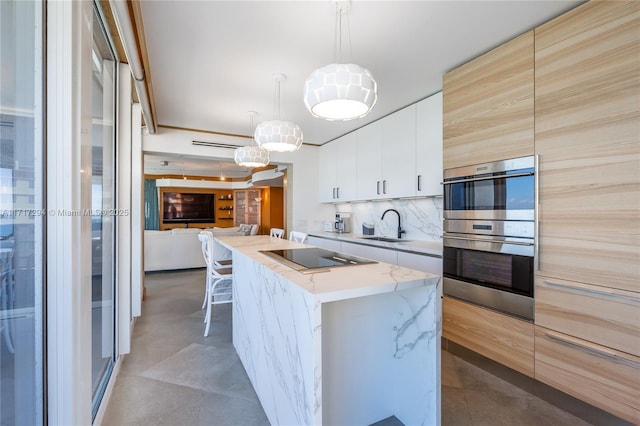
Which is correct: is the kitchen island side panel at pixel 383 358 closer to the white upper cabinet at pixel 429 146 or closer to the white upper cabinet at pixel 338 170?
the white upper cabinet at pixel 429 146

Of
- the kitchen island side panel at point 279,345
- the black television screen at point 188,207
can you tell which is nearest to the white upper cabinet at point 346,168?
the kitchen island side panel at point 279,345

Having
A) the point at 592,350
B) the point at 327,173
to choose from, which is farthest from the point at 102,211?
the point at 327,173

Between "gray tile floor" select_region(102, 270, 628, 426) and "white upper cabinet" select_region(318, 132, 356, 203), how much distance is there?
2.56 meters

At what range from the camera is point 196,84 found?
9.25 ft

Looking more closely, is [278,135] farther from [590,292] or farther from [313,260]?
[590,292]

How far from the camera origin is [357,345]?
1.53 metres

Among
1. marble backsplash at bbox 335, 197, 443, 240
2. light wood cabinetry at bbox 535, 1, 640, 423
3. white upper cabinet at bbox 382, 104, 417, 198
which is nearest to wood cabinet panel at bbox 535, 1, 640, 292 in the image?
light wood cabinetry at bbox 535, 1, 640, 423

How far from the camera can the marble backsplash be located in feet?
11.3

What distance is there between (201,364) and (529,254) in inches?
97.4

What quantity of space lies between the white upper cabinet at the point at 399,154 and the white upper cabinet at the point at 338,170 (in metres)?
0.71

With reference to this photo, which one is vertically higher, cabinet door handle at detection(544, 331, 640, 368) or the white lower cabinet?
the white lower cabinet

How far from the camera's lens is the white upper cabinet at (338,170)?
171 inches

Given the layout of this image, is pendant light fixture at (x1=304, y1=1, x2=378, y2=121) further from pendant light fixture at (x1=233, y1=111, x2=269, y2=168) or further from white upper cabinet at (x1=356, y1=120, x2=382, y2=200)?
white upper cabinet at (x1=356, y1=120, x2=382, y2=200)

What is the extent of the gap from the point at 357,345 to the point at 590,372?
1309mm
